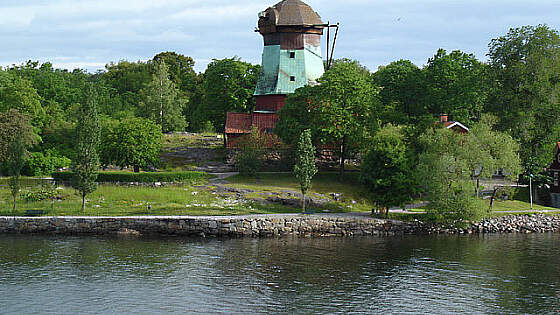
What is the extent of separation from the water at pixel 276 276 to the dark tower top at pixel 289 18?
32.7 metres

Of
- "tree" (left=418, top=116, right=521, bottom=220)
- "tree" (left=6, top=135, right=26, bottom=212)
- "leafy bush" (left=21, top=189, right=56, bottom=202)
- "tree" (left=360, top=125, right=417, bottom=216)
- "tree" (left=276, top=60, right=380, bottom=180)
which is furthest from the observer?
"tree" (left=276, top=60, right=380, bottom=180)

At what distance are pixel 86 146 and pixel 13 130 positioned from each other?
16719 mm

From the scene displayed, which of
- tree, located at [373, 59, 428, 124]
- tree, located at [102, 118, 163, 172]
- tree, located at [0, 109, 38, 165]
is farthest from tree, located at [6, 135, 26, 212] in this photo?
tree, located at [373, 59, 428, 124]

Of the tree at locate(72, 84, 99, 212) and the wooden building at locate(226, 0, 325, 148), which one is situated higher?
the wooden building at locate(226, 0, 325, 148)

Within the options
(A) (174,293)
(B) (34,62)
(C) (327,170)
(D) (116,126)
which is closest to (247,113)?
(C) (327,170)

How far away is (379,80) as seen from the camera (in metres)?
78.8

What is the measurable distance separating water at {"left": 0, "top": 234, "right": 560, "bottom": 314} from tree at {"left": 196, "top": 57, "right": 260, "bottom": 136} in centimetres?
3325

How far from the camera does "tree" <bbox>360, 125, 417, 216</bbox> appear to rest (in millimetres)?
51438

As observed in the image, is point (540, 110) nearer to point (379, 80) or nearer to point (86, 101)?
point (379, 80)

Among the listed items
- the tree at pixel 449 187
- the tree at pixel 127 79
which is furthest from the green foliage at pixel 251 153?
the tree at pixel 127 79

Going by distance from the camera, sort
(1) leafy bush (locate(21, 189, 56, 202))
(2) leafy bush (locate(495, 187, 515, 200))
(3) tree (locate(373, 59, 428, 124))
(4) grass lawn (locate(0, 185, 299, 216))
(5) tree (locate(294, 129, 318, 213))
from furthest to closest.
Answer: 1. (3) tree (locate(373, 59, 428, 124))
2. (2) leafy bush (locate(495, 187, 515, 200))
3. (1) leafy bush (locate(21, 189, 56, 202))
4. (5) tree (locate(294, 129, 318, 213))
5. (4) grass lawn (locate(0, 185, 299, 216))

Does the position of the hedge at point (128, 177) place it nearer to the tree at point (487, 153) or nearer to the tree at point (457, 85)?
the tree at point (487, 153)

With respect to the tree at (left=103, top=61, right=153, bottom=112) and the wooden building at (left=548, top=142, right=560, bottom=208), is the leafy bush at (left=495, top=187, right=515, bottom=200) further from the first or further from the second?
the tree at (left=103, top=61, right=153, bottom=112)

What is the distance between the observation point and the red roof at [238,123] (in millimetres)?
70875
